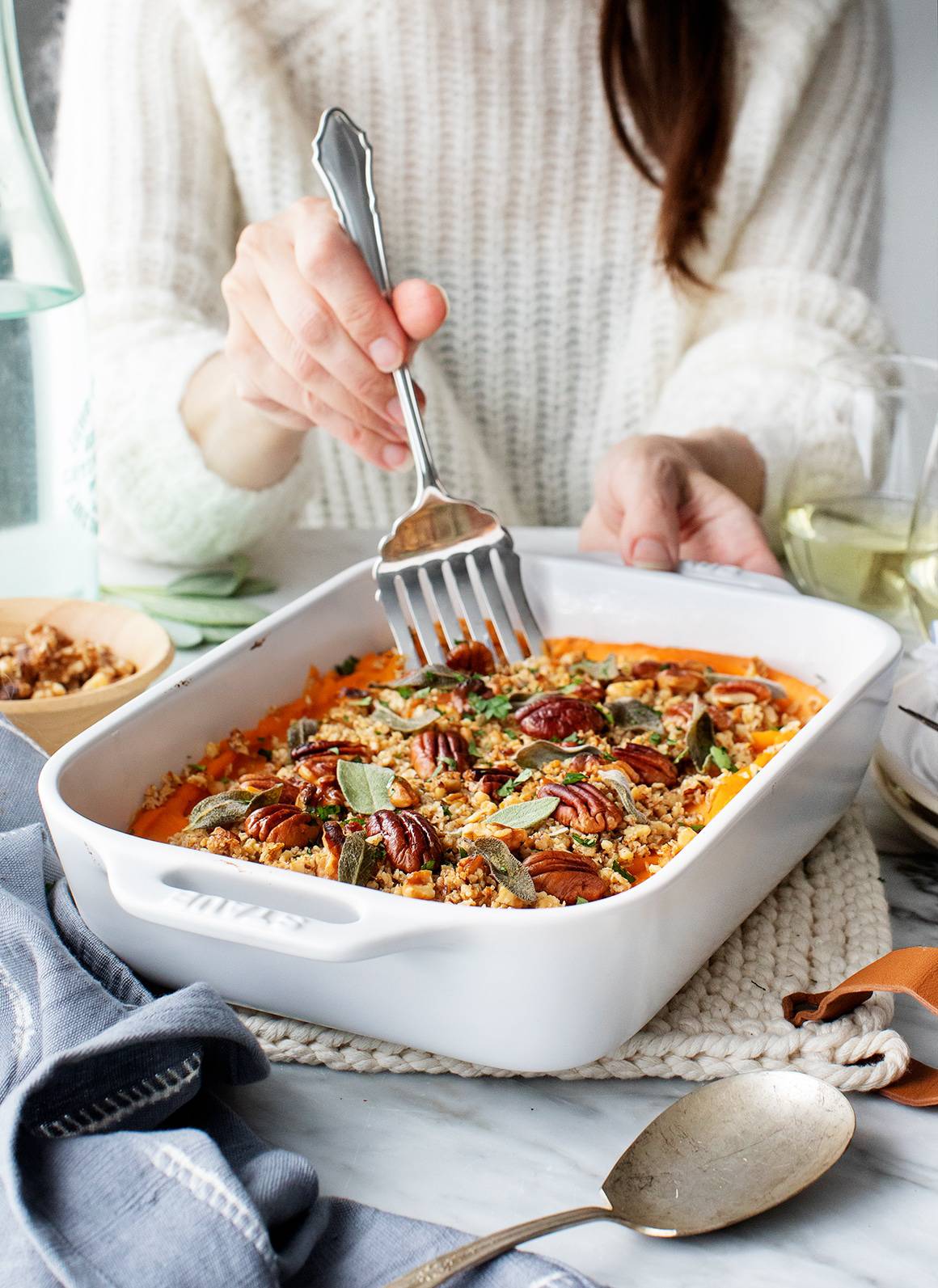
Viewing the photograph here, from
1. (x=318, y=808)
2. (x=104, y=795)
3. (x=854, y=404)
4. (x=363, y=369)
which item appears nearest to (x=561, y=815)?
(x=318, y=808)

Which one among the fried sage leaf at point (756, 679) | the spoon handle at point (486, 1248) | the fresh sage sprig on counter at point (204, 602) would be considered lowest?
the spoon handle at point (486, 1248)

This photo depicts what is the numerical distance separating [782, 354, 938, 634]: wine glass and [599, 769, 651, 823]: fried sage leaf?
58cm

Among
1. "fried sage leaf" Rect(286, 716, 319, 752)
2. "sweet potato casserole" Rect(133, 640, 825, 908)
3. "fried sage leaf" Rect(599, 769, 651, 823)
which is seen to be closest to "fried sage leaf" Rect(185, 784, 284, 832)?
"sweet potato casserole" Rect(133, 640, 825, 908)

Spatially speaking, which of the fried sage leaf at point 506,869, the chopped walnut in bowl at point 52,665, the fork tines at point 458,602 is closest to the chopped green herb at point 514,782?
the fried sage leaf at point 506,869

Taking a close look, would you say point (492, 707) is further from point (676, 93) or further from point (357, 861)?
point (676, 93)

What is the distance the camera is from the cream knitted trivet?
2.38 ft

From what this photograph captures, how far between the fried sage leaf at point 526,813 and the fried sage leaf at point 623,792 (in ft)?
0.14

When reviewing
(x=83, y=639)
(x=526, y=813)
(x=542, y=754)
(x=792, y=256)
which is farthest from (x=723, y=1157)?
(x=792, y=256)

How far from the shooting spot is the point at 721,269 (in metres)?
2.00

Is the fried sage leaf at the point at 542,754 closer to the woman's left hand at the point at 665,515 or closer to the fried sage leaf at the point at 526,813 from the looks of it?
the fried sage leaf at the point at 526,813

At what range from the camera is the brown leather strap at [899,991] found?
710 mm

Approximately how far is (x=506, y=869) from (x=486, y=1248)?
24 centimetres

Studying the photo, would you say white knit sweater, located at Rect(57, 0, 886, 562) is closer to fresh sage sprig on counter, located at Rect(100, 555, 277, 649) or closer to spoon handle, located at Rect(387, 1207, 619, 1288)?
fresh sage sprig on counter, located at Rect(100, 555, 277, 649)

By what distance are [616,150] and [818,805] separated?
1.36 m
